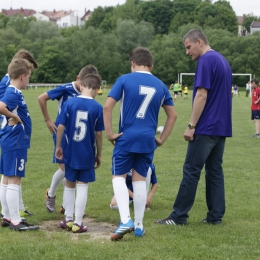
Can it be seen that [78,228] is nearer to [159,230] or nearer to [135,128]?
[159,230]

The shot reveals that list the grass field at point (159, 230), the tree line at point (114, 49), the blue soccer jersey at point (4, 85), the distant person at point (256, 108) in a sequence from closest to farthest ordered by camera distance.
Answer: the grass field at point (159, 230) < the blue soccer jersey at point (4, 85) < the distant person at point (256, 108) < the tree line at point (114, 49)

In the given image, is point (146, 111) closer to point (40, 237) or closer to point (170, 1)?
point (40, 237)

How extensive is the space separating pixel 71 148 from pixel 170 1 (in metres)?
143

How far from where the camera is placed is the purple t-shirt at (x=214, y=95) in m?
6.25

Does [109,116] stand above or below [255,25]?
below

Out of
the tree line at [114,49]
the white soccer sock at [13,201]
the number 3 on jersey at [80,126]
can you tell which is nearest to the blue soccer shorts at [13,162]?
the white soccer sock at [13,201]

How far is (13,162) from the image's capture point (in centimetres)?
609

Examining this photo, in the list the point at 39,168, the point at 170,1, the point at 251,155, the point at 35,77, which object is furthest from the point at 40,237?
the point at 170,1

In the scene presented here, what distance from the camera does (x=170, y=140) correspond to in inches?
653

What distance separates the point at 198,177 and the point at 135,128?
47.1 inches

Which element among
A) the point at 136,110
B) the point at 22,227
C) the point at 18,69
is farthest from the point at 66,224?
the point at 18,69

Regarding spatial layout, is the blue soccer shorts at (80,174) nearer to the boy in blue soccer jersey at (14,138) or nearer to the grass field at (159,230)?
the boy in blue soccer jersey at (14,138)

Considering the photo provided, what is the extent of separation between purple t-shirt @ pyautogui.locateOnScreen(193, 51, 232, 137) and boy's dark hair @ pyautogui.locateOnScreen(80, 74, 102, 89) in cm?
115

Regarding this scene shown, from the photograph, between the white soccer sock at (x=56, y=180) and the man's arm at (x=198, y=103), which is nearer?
the man's arm at (x=198, y=103)
